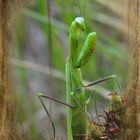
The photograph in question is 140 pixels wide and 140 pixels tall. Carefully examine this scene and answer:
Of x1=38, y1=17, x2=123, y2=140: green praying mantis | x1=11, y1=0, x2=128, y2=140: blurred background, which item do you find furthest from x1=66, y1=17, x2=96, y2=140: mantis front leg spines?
x1=11, y1=0, x2=128, y2=140: blurred background

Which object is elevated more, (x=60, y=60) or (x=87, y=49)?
(x=60, y=60)

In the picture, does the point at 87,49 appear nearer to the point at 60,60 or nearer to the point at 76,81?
the point at 76,81

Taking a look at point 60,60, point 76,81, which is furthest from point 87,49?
point 60,60

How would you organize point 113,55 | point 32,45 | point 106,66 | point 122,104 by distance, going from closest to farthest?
point 122,104
point 113,55
point 106,66
point 32,45

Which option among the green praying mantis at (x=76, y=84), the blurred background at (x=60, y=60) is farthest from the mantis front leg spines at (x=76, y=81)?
the blurred background at (x=60, y=60)

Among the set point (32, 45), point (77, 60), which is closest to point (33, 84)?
point (32, 45)

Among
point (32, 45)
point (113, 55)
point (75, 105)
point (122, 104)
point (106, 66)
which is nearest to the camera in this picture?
point (122, 104)

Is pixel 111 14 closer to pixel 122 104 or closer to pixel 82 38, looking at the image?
pixel 82 38

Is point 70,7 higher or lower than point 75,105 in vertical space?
higher
